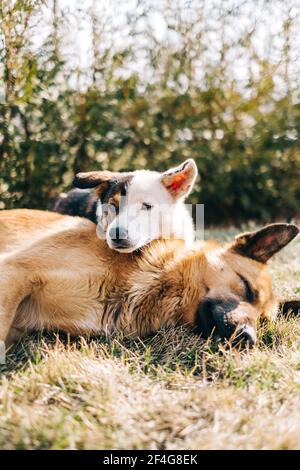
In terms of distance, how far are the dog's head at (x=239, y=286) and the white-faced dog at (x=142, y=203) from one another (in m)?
0.44

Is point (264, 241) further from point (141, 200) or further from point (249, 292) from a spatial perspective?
point (141, 200)

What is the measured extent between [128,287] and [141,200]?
109 centimetres

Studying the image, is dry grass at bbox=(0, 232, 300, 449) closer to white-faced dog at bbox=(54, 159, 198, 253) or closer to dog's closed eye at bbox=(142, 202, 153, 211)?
white-faced dog at bbox=(54, 159, 198, 253)

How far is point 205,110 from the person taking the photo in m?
6.83

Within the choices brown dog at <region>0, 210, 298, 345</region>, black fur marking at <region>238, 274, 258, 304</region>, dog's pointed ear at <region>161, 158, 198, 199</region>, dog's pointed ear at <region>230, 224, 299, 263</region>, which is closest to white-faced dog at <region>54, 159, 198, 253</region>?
dog's pointed ear at <region>161, 158, 198, 199</region>

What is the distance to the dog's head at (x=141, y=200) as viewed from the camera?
3.38 meters

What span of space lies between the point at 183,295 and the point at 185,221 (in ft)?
4.69

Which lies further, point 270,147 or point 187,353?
point 270,147

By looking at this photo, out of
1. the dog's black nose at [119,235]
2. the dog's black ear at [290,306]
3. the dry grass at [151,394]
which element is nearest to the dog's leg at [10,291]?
the dry grass at [151,394]

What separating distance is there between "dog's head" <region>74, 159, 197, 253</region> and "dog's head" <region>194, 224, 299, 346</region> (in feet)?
1.68

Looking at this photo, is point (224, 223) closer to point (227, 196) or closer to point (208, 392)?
point (227, 196)
